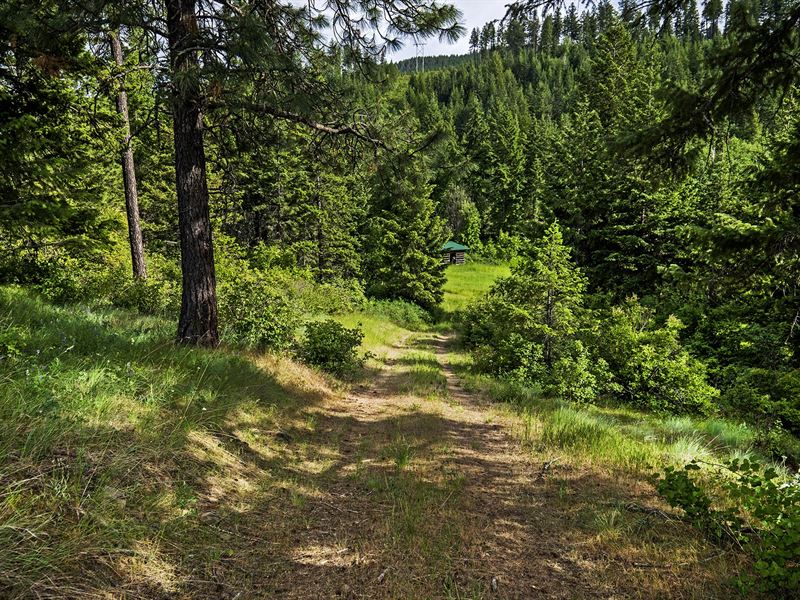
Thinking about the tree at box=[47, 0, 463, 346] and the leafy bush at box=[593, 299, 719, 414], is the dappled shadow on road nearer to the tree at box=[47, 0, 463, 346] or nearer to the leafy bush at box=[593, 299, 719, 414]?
the tree at box=[47, 0, 463, 346]

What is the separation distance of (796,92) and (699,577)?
655 centimetres

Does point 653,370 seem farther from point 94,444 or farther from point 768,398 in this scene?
point 94,444

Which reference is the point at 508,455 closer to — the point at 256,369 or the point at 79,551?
the point at 256,369

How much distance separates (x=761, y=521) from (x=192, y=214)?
7.92 m

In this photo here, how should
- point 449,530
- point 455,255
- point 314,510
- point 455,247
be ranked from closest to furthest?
point 449,530
point 314,510
point 455,247
point 455,255

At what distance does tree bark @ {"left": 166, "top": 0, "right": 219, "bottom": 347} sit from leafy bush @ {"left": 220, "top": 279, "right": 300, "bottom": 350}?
4.83 feet

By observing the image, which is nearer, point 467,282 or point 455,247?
point 467,282

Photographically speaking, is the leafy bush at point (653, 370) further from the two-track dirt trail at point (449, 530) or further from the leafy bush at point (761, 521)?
the leafy bush at point (761, 521)

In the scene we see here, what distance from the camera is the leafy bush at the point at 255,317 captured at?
913 centimetres

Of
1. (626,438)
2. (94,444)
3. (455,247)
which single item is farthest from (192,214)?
(455,247)

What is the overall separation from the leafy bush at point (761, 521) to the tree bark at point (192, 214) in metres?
6.87

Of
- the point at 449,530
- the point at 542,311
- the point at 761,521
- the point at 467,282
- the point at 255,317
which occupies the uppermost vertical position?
the point at 255,317

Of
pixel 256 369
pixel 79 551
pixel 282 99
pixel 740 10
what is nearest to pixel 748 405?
pixel 740 10

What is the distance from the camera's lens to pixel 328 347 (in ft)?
34.2
